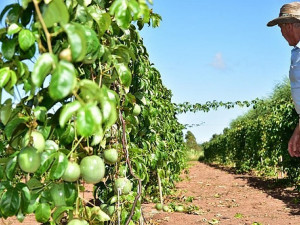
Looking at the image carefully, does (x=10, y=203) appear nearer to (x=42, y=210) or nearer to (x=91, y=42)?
(x=42, y=210)

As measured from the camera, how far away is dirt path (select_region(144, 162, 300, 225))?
20.7ft

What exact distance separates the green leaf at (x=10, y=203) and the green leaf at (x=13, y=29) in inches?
20.1

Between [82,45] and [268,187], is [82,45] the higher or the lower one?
the higher one

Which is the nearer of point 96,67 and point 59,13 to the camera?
point 59,13

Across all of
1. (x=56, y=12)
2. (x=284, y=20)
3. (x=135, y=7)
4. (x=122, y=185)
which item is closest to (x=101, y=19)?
(x=135, y=7)

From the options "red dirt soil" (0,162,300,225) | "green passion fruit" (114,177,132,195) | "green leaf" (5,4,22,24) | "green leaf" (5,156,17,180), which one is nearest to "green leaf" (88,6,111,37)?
"green leaf" (5,4,22,24)

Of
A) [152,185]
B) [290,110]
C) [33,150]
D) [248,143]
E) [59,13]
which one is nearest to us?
[59,13]

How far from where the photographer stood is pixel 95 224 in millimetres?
1723

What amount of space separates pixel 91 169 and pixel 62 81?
0.65m

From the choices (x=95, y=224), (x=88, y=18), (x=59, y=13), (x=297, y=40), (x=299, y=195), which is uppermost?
(x=297, y=40)

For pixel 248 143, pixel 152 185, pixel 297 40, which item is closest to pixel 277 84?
pixel 248 143

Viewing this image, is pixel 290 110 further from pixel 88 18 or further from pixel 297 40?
pixel 88 18

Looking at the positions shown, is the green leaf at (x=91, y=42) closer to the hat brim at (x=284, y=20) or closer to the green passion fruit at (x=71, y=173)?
the green passion fruit at (x=71, y=173)

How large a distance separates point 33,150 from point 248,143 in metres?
17.4
